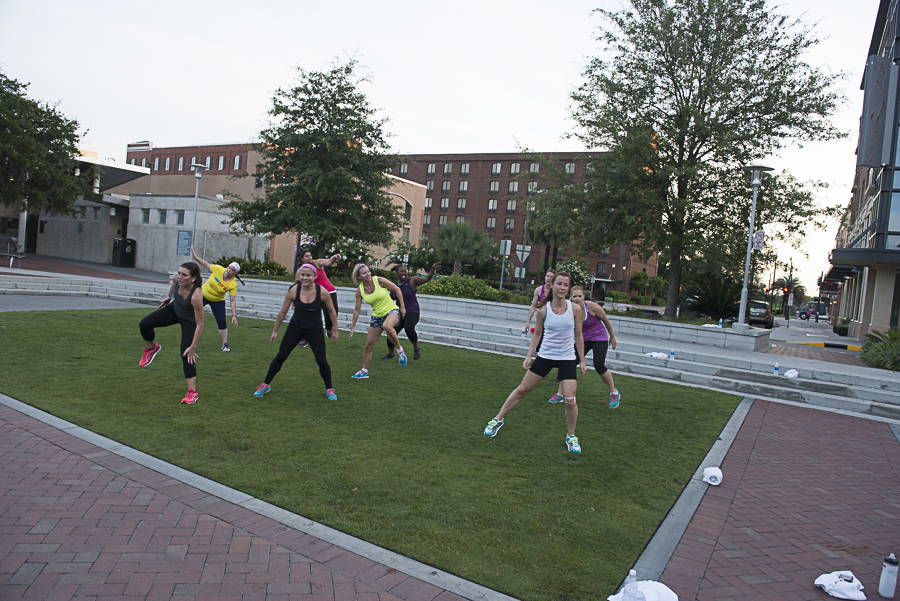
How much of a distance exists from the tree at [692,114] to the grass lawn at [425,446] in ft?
33.8

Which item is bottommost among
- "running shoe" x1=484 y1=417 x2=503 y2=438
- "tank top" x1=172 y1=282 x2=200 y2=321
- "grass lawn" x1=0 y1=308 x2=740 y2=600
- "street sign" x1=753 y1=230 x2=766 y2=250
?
"grass lawn" x1=0 y1=308 x2=740 y2=600

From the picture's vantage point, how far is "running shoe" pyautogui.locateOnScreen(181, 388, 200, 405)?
6.46 m

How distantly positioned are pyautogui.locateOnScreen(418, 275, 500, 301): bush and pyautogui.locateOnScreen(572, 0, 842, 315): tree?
4704 millimetres

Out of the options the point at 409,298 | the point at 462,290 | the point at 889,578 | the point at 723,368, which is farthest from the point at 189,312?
the point at 462,290

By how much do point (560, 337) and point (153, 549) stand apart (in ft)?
12.3

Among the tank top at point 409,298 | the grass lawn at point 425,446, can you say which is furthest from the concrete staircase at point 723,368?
the tank top at point 409,298

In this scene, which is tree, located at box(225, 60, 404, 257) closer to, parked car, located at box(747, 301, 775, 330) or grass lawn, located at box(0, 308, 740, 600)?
grass lawn, located at box(0, 308, 740, 600)

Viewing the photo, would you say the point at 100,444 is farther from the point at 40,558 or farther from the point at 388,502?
the point at 388,502

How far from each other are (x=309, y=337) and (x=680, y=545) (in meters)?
4.53

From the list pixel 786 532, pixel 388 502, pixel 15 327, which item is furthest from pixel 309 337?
pixel 15 327

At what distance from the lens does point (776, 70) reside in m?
18.1

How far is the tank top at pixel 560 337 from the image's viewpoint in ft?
18.3

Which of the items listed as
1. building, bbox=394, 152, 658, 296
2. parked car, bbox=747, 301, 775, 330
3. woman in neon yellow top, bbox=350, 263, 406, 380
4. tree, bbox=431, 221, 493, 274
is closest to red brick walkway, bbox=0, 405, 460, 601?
woman in neon yellow top, bbox=350, 263, 406, 380

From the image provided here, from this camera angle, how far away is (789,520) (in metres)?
4.46
